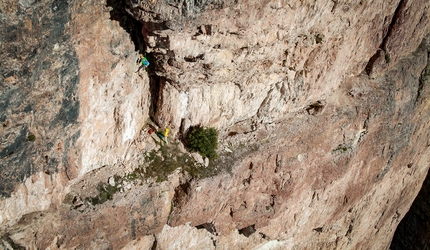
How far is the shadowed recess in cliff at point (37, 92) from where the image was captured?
9.59m

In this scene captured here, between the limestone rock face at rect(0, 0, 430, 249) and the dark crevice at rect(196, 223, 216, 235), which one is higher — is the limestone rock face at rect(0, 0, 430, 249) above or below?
above

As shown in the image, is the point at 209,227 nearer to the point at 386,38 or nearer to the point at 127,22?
the point at 127,22

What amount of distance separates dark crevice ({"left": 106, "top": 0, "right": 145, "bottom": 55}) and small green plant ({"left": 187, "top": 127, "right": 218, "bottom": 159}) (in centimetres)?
332

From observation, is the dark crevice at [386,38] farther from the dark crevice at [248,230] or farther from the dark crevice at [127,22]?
the dark crevice at [127,22]

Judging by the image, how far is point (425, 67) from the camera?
18781mm

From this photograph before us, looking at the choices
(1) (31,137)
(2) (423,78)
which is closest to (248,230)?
(1) (31,137)

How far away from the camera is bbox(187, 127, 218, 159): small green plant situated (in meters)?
14.2

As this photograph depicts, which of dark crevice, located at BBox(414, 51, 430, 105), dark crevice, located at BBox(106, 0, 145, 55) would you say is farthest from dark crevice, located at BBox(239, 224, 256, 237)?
dark crevice, located at BBox(414, 51, 430, 105)

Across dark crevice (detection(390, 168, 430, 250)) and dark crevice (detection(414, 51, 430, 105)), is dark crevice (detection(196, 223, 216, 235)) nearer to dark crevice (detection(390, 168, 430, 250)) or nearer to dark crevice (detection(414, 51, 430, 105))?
dark crevice (detection(414, 51, 430, 105))

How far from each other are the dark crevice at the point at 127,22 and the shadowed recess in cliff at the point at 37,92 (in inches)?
53.8

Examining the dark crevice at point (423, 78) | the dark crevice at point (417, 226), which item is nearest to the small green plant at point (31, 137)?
the dark crevice at point (423, 78)

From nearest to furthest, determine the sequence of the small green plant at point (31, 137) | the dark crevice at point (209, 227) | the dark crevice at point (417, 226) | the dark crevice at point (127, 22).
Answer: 1. the small green plant at point (31, 137)
2. the dark crevice at point (127, 22)
3. the dark crevice at point (209, 227)
4. the dark crevice at point (417, 226)

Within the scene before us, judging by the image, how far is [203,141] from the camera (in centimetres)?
1420

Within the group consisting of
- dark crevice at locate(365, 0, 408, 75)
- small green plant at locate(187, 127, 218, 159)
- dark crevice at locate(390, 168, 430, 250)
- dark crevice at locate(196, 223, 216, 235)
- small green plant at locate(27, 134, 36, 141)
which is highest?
dark crevice at locate(365, 0, 408, 75)
